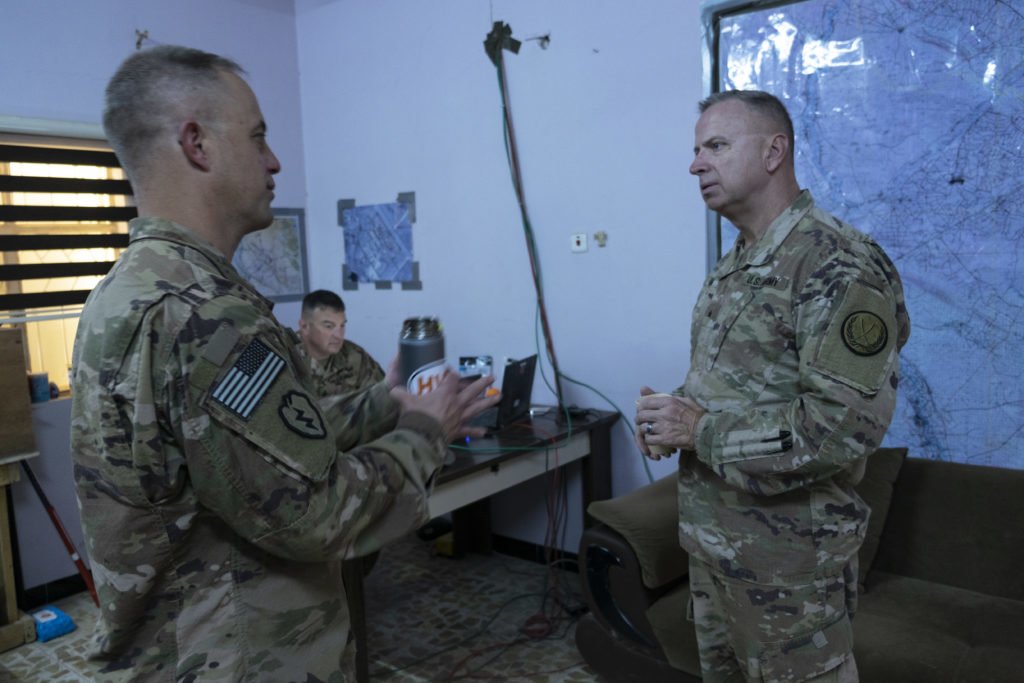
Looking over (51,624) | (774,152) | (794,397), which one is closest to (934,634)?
(794,397)

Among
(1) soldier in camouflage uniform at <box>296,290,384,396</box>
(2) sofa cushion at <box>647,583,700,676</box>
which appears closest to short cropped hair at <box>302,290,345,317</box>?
(1) soldier in camouflage uniform at <box>296,290,384,396</box>

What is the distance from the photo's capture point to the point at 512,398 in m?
2.82

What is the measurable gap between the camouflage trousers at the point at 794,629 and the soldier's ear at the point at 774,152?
860mm

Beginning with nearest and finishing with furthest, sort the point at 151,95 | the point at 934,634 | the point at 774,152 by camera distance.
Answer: the point at 151,95
the point at 774,152
the point at 934,634

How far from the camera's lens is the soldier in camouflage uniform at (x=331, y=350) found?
298cm

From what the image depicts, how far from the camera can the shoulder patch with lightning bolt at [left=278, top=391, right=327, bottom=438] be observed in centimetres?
90

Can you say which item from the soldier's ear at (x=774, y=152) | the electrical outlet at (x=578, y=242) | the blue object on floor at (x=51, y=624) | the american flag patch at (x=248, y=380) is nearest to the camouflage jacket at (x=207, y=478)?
the american flag patch at (x=248, y=380)

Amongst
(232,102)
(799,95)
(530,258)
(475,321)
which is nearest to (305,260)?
(475,321)

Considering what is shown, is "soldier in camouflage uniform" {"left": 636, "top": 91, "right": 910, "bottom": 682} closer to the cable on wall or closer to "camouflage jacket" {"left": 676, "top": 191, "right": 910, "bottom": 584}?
"camouflage jacket" {"left": 676, "top": 191, "right": 910, "bottom": 584}

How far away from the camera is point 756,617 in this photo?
1.45m

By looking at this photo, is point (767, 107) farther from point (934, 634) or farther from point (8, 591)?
point (8, 591)

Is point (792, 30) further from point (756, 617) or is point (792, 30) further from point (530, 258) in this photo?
point (756, 617)

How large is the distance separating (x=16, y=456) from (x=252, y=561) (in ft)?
7.94

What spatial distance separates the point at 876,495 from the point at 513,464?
47.5 inches
